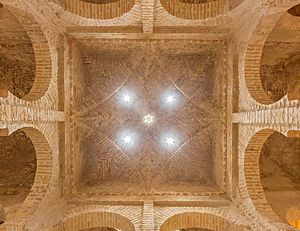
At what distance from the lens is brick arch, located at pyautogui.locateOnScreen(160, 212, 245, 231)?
6.51 metres

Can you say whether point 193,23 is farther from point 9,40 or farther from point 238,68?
point 9,40

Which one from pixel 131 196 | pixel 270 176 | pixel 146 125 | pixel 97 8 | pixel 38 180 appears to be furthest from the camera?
pixel 146 125

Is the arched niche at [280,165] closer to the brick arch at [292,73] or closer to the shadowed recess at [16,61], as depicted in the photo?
the brick arch at [292,73]

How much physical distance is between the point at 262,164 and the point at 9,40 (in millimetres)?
6506

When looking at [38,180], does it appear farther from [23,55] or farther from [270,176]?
[270,176]

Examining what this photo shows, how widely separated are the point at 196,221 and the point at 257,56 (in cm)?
324

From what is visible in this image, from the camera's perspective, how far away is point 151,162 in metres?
8.73

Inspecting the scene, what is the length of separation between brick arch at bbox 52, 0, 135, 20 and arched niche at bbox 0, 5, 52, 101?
2.64 feet

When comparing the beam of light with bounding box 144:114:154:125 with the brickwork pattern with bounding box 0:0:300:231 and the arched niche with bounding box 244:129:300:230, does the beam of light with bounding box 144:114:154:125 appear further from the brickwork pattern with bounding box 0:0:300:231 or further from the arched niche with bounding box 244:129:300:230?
the arched niche with bounding box 244:129:300:230

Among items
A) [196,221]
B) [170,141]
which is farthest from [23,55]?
[196,221]

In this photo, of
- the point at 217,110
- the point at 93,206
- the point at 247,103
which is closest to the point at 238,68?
the point at 247,103

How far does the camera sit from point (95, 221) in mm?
6633

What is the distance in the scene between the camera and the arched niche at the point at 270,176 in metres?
6.04

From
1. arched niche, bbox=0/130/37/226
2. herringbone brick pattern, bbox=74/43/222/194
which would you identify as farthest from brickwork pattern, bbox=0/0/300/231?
arched niche, bbox=0/130/37/226
